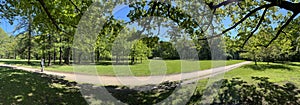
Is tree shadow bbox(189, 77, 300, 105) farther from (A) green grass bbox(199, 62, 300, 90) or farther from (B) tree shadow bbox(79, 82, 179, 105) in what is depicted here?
(B) tree shadow bbox(79, 82, 179, 105)

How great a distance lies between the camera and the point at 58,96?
706 cm

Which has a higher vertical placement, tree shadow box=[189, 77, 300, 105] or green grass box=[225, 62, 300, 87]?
green grass box=[225, 62, 300, 87]

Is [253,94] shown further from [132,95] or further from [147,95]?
[132,95]

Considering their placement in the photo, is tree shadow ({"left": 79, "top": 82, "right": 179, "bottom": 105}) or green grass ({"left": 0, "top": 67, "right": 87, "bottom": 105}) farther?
tree shadow ({"left": 79, "top": 82, "right": 179, "bottom": 105})

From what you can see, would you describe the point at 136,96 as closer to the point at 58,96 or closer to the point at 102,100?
the point at 102,100

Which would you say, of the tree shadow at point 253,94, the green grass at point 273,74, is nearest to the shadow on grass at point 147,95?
the tree shadow at point 253,94

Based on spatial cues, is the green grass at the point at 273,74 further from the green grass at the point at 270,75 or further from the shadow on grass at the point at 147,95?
the shadow on grass at the point at 147,95

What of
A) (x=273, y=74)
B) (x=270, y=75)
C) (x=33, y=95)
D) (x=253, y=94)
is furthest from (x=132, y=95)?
(x=273, y=74)

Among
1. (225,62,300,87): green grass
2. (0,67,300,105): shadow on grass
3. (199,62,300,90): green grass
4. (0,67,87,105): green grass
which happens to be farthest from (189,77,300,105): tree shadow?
(0,67,87,105): green grass

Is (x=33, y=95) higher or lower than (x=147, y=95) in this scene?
higher

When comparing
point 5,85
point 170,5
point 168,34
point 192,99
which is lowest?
point 192,99

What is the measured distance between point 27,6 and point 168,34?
18.4ft

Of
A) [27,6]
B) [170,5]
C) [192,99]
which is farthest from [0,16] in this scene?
[192,99]

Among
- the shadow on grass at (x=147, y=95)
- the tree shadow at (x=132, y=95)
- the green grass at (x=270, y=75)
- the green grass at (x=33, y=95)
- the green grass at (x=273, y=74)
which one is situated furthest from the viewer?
the green grass at (x=273, y=74)
